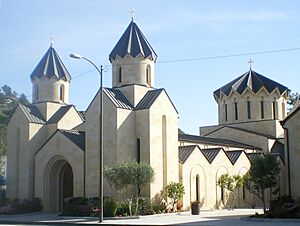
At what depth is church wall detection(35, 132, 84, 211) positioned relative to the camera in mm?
38719

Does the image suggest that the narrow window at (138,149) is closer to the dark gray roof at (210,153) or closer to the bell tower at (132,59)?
the bell tower at (132,59)

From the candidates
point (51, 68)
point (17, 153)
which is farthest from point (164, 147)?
point (17, 153)

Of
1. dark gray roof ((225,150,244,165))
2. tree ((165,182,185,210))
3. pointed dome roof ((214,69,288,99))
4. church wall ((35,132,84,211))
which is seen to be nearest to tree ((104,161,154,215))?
tree ((165,182,185,210))

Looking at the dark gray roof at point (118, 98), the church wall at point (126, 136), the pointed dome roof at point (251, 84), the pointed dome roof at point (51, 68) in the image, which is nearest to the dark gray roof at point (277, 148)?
the pointed dome roof at point (251, 84)

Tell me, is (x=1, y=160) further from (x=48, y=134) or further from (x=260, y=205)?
(x=260, y=205)

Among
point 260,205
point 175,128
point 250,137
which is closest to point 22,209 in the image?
point 175,128

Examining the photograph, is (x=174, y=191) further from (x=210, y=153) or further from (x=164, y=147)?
(x=210, y=153)

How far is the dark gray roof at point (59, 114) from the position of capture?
43250 millimetres

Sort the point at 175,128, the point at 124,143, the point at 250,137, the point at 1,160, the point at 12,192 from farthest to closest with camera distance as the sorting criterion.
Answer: the point at 1,160, the point at 250,137, the point at 12,192, the point at 175,128, the point at 124,143

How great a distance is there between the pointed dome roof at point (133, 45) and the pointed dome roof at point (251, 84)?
1742cm

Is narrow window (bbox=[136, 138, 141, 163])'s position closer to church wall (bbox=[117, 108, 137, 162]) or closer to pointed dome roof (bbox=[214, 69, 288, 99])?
church wall (bbox=[117, 108, 137, 162])

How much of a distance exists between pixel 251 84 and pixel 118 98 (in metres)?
21.7

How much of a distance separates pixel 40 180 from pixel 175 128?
11.7 metres

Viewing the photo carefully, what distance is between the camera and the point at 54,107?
145 ft
